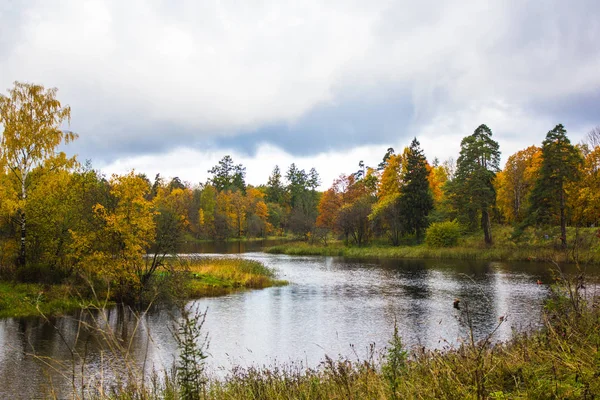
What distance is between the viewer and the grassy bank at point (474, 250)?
3758 cm

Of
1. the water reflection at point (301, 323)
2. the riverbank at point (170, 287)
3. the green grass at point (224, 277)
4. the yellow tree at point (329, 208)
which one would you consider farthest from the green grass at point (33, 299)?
the yellow tree at point (329, 208)

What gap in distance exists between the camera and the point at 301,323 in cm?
1750

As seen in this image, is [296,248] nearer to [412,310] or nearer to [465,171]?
[465,171]

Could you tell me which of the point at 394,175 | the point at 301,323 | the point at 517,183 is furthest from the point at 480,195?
the point at 301,323

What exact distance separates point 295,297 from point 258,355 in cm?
1080

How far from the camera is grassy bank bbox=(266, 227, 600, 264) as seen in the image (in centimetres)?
3758

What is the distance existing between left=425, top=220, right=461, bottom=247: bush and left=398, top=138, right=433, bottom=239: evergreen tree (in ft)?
15.8

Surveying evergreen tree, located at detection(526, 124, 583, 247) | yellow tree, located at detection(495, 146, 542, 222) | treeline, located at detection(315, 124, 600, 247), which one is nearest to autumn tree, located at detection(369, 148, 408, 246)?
treeline, located at detection(315, 124, 600, 247)

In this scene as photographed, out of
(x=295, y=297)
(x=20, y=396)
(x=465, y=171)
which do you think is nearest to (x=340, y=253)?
(x=465, y=171)

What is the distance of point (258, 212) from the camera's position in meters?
94.9

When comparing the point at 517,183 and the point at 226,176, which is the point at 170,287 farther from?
the point at 226,176

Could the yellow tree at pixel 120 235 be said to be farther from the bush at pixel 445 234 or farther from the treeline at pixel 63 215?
the bush at pixel 445 234

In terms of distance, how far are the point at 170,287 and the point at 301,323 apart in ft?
17.3

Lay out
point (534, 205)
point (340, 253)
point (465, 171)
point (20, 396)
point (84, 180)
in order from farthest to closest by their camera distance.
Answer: point (340, 253) → point (465, 171) → point (534, 205) → point (84, 180) → point (20, 396)
